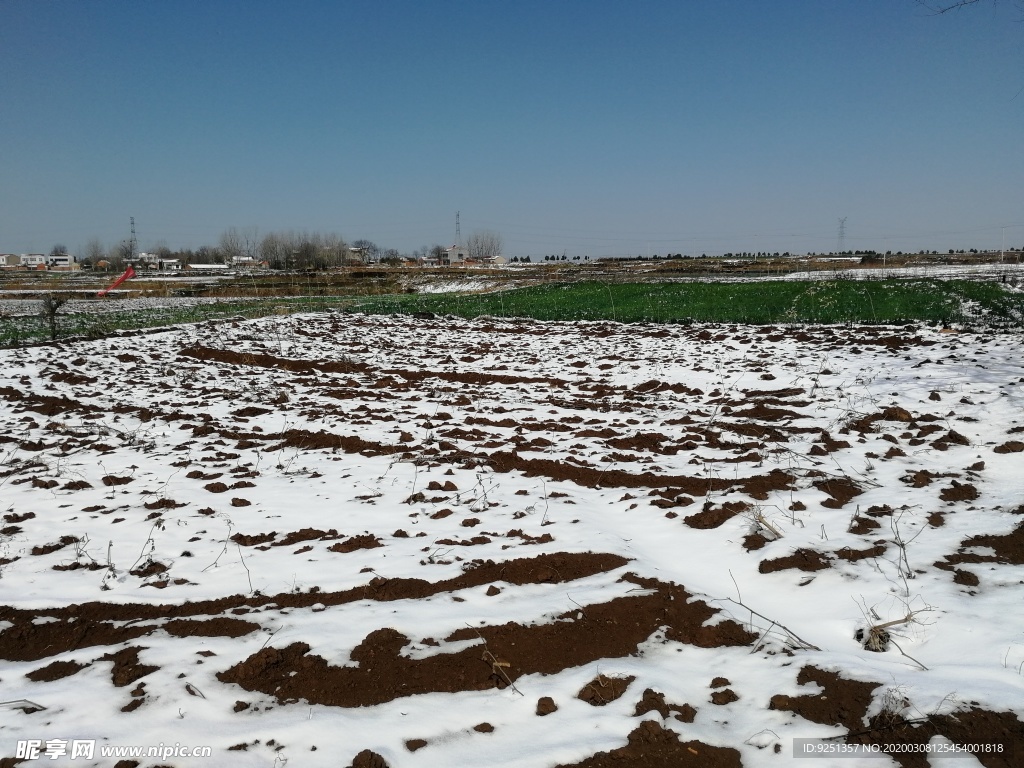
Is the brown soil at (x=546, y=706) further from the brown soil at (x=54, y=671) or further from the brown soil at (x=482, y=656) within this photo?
the brown soil at (x=54, y=671)

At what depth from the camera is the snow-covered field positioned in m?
3.06

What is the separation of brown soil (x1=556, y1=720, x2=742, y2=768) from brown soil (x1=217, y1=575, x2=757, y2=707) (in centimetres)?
71

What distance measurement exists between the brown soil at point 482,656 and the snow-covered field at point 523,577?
0.06 ft

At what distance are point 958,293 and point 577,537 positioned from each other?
23.7 metres

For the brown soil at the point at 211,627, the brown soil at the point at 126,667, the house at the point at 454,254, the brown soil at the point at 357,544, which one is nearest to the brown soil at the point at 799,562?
the brown soil at the point at 357,544

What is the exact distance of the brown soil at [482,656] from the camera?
3434mm

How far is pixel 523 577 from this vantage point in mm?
4680

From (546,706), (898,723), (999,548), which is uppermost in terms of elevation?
(999,548)

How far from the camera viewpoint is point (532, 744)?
301cm

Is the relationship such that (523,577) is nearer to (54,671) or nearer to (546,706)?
(546,706)

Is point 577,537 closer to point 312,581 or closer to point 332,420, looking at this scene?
point 312,581

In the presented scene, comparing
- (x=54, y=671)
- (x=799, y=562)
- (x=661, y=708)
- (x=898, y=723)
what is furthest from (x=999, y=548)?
(x=54, y=671)

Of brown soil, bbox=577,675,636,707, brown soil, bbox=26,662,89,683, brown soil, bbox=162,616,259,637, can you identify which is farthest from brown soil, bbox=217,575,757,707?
brown soil, bbox=26,662,89,683

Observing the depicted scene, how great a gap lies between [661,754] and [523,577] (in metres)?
1.95
